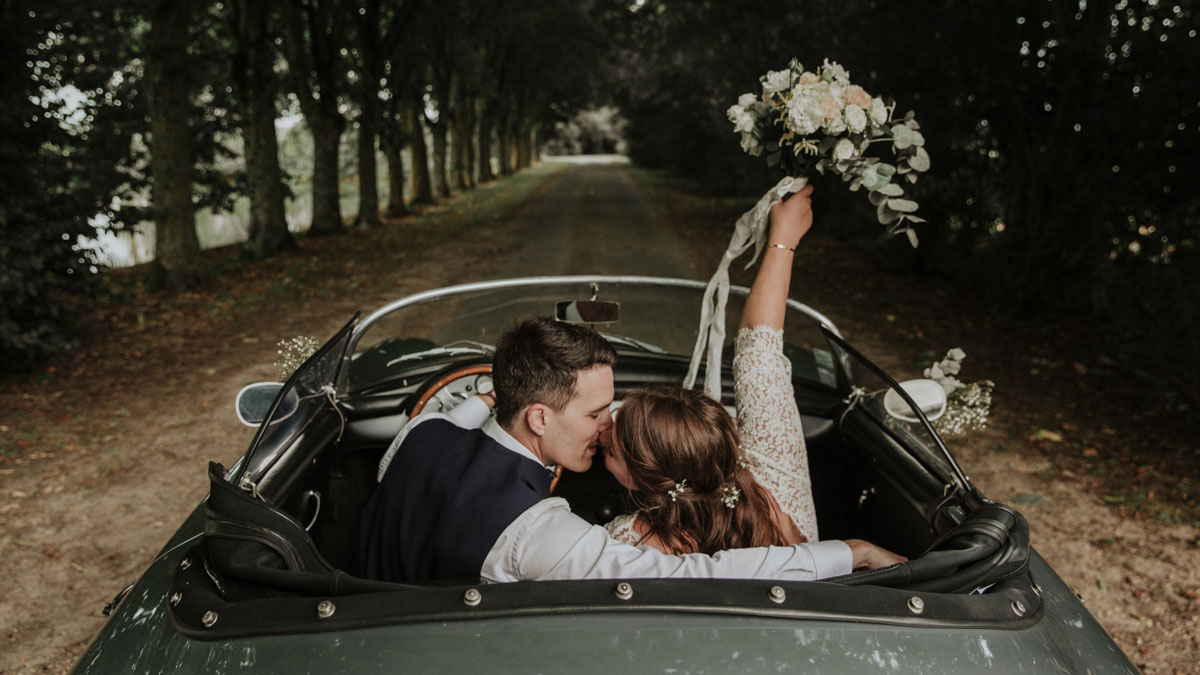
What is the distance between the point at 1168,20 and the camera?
7020 millimetres

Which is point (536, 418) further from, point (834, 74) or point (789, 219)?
point (834, 74)

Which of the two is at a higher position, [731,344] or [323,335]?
[731,344]

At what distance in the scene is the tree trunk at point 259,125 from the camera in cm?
1202

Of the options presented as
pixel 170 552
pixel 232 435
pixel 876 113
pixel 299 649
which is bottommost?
pixel 232 435

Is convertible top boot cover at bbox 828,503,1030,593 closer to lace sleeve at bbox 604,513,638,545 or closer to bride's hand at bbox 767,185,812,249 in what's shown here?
lace sleeve at bbox 604,513,638,545

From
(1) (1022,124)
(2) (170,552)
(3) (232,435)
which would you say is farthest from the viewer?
(1) (1022,124)

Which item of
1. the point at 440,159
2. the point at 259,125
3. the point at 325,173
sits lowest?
the point at 325,173

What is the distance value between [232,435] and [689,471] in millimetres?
4607

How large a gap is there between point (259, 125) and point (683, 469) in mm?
12760

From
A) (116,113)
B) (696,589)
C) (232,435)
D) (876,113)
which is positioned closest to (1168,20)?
(876,113)

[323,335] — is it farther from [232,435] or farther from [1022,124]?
[1022,124]

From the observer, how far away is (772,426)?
2480 millimetres

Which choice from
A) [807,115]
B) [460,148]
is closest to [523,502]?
[807,115]

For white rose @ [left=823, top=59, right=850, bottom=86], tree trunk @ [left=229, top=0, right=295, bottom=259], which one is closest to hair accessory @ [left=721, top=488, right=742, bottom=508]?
white rose @ [left=823, top=59, right=850, bottom=86]
